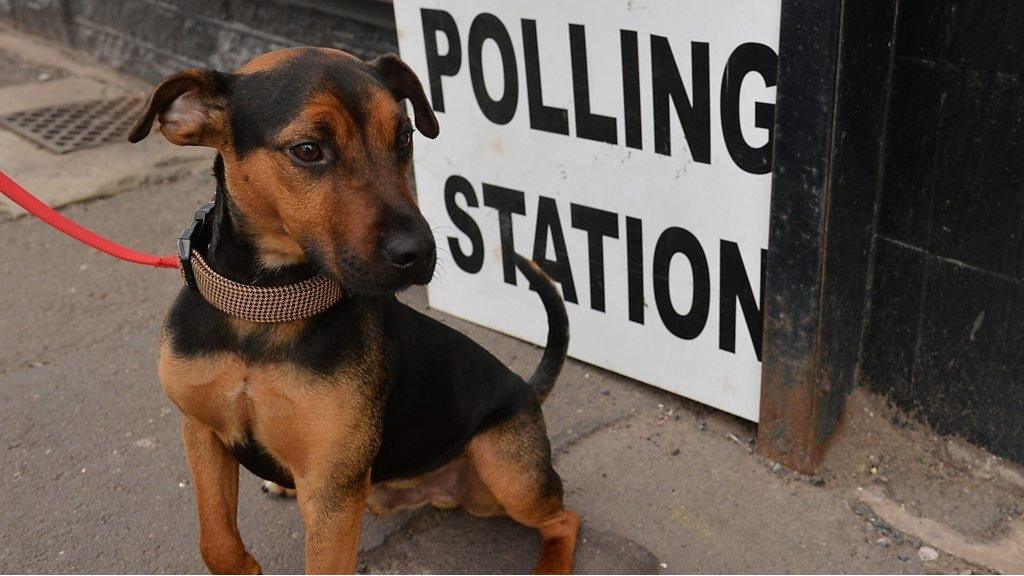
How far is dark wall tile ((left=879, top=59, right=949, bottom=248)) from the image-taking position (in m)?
3.37

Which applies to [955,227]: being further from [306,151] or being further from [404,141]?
[306,151]

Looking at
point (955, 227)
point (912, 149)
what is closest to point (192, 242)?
point (912, 149)

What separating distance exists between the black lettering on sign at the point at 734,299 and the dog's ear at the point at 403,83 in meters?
1.25

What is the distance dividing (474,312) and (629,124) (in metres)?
1.29

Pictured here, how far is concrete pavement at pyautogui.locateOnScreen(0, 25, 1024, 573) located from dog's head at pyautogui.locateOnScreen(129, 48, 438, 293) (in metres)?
1.36

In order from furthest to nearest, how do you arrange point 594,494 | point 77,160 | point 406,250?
point 77,160 → point 594,494 → point 406,250

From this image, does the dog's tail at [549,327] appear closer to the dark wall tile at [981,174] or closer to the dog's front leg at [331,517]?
the dog's front leg at [331,517]

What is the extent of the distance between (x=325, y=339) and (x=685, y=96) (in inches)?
61.7

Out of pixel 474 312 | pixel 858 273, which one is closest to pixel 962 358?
pixel 858 273

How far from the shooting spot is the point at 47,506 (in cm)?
364

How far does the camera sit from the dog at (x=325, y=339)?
245 cm

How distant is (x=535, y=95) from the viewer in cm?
400

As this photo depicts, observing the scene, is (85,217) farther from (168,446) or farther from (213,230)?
(213,230)

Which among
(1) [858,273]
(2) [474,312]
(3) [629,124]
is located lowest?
(2) [474,312]
